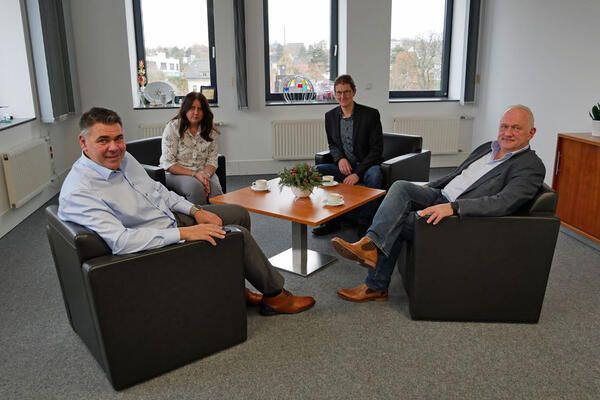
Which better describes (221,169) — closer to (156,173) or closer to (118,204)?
(156,173)

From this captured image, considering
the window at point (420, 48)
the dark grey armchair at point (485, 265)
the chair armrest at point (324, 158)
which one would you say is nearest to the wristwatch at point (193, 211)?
the dark grey armchair at point (485, 265)

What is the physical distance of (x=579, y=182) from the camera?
12.0 ft

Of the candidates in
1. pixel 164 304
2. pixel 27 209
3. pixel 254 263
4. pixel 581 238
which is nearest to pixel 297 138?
pixel 27 209

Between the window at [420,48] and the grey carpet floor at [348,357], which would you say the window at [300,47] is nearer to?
the window at [420,48]

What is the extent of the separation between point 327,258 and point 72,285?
1678mm

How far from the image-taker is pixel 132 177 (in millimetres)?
2379

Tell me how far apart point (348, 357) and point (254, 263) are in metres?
0.61

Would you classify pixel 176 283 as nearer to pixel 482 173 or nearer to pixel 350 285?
pixel 350 285

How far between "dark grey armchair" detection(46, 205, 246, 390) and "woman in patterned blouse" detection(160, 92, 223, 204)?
1.47 meters

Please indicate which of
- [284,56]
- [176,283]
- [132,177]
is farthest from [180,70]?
[176,283]

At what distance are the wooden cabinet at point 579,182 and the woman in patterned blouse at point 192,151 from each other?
255 centimetres

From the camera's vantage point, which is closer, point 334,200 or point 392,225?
point 392,225

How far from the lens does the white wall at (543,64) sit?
14.1 feet

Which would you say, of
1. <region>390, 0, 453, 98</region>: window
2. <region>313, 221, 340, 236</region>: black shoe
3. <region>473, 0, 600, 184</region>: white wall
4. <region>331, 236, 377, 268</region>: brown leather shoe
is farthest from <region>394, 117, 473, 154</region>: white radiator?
<region>331, 236, 377, 268</region>: brown leather shoe
